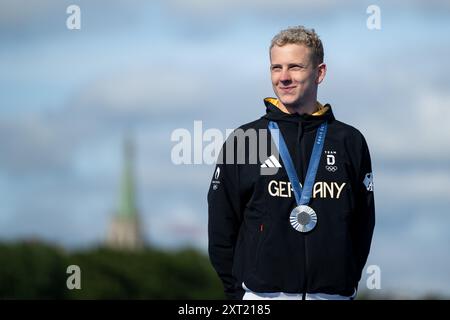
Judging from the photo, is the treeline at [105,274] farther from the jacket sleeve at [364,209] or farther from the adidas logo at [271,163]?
the adidas logo at [271,163]

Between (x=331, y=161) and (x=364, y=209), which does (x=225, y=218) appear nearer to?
(x=331, y=161)

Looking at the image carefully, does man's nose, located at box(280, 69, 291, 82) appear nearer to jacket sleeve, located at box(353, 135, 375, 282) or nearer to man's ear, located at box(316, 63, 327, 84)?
man's ear, located at box(316, 63, 327, 84)

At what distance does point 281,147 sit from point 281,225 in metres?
0.68

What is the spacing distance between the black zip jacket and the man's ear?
277mm

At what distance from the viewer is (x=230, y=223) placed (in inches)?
392

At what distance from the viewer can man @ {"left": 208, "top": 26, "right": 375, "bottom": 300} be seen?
9.48 meters

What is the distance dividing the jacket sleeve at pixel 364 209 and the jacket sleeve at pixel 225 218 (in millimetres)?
1044

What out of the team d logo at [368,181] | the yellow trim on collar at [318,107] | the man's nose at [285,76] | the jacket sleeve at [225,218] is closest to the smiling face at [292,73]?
the man's nose at [285,76]

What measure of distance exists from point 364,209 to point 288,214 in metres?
0.87

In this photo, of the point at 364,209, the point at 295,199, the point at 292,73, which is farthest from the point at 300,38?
the point at 364,209

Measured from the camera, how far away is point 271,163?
9.66 m
